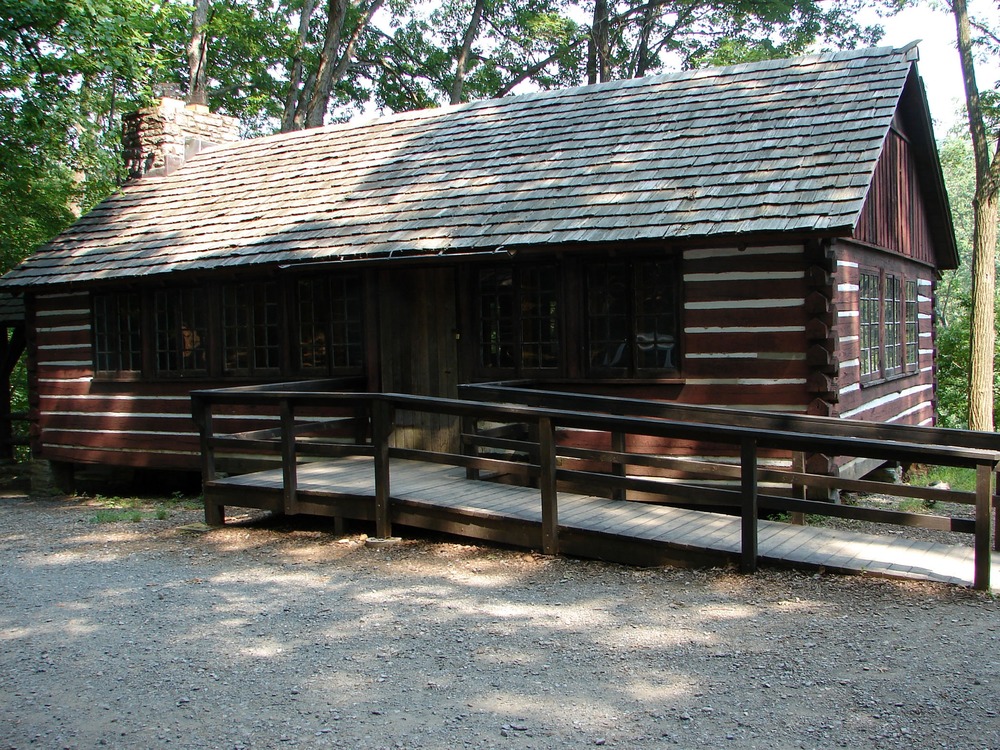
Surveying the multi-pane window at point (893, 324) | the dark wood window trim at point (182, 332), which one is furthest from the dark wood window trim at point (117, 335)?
the multi-pane window at point (893, 324)

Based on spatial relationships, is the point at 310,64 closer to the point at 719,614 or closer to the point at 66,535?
the point at 66,535

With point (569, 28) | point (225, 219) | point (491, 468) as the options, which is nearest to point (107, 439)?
point (225, 219)

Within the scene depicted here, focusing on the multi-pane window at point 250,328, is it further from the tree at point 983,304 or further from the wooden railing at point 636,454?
the tree at point 983,304

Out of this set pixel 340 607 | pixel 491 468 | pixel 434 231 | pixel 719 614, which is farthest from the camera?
pixel 434 231

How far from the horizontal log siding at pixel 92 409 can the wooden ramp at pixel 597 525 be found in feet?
12.0

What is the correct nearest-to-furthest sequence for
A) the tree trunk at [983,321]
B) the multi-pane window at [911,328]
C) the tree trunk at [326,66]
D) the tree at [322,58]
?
the multi-pane window at [911,328] → the tree trunk at [983,321] → the tree trunk at [326,66] → the tree at [322,58]

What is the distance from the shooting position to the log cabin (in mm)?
9359

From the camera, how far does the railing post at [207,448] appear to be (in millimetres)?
8836

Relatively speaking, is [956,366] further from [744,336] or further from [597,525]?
[597,525]

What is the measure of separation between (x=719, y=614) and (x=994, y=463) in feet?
5.95

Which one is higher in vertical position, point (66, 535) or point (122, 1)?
point (122, 1)

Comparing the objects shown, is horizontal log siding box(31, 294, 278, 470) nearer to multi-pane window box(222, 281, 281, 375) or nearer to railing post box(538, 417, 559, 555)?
multi-pane window box(222, 281, 281, 375)

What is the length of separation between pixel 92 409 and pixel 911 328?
36.7 feet

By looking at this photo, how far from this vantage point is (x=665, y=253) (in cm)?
962
